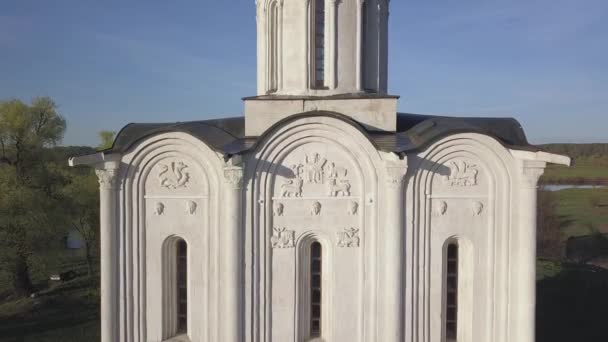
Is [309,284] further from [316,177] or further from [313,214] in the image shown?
[316,177]

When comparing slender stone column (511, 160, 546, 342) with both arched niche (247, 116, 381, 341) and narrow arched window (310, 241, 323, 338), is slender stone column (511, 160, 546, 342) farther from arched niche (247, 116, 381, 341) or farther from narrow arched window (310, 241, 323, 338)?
narrow arched window (310, 241, 323, 338)

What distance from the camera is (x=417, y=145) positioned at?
738 centimetres

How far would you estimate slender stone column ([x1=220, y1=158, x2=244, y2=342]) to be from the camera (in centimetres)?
734

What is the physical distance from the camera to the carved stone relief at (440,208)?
7.44 meters

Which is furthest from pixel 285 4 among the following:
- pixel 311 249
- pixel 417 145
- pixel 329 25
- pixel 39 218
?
pixel 39 218

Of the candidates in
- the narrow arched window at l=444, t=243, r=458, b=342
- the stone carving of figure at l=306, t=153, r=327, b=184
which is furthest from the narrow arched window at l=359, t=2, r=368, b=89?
the narrow arched window at l=444, t=243, r=458, b=342

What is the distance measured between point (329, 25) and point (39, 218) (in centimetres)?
1456

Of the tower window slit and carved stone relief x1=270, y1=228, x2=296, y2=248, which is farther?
the tower window slit

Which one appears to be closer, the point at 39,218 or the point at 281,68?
the point at 281,68

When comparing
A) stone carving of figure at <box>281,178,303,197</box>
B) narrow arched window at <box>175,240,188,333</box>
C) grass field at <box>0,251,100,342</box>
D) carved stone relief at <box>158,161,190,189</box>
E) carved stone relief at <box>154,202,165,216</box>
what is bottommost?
grass field at <box>0,251,100,342</box>

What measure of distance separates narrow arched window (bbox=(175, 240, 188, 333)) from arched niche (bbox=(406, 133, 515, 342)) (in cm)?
426

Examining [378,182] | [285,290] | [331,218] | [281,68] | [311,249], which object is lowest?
[285,290]

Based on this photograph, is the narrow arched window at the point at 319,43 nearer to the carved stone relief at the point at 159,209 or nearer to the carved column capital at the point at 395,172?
the carved column capital at the point at 395,172

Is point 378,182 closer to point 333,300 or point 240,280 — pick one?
point 333,300
